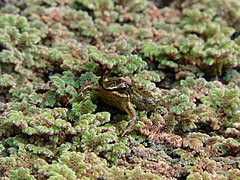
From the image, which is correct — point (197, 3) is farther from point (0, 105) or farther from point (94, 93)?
point (0, 105)

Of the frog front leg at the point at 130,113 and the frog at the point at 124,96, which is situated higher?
the frog at the point at 124,96

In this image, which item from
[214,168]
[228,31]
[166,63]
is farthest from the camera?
[228,31]

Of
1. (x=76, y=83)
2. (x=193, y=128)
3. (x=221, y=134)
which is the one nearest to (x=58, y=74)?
(x=76, y=83)

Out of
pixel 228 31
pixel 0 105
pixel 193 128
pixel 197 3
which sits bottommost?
pixel 0 105

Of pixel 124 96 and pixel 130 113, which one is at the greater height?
pixel 124 96

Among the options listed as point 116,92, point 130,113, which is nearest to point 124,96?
point 116,92

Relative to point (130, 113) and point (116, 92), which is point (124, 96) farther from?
point (130, 113)

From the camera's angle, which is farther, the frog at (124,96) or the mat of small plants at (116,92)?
the frog at (124,96)
